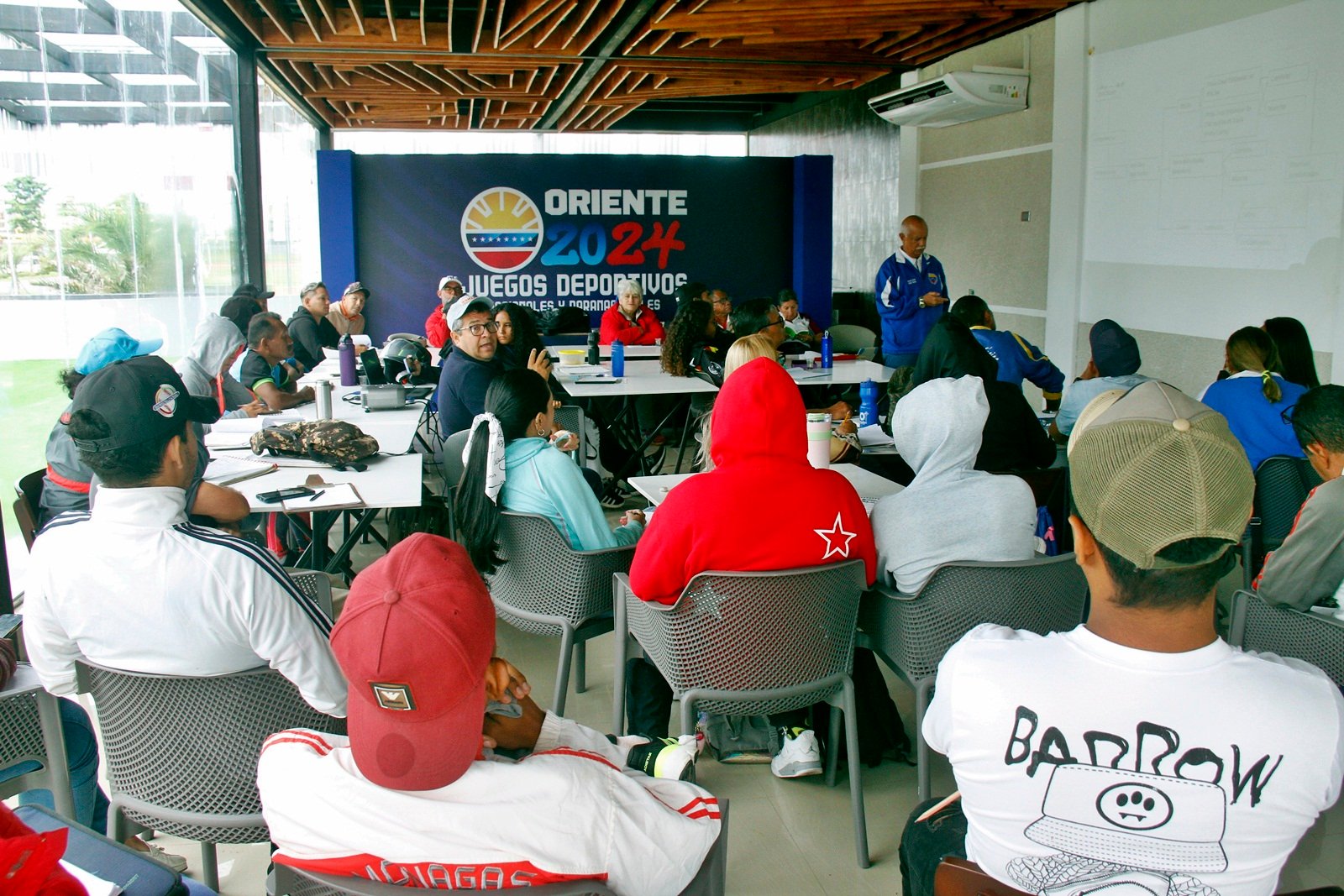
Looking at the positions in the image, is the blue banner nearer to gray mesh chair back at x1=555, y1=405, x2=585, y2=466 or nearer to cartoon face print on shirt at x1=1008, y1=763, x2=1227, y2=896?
gray mesh chair back at x1=555, y1=405, x2=585, y2=466

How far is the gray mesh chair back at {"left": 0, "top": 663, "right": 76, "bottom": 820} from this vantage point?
2105 millimetres

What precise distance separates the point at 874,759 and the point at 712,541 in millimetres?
1065

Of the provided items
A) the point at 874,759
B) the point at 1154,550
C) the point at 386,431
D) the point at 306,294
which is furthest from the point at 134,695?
the point at 306,294

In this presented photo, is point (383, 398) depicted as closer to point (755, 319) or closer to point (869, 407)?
point (869, 407)

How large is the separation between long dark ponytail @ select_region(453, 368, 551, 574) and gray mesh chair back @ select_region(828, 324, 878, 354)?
18.1 ft

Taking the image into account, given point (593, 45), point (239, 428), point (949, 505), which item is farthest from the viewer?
point (593, 45)

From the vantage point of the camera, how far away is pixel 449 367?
4883 millimetres

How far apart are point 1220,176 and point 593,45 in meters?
5.34

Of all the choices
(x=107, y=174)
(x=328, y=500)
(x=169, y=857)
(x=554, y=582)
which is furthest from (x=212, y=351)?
(x=169, y=857)

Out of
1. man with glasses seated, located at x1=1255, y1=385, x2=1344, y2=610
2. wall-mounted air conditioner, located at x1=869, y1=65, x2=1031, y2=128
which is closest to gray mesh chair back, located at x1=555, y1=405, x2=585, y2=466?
man with glasses seated, located at x1=1255, y1=385, x2=1344, y2=610

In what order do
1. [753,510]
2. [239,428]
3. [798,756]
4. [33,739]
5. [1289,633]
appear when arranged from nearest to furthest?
[33,739] < [1289,633] < [753,510] < [798,756] < [239,428]

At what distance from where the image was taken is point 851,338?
8.62 meters

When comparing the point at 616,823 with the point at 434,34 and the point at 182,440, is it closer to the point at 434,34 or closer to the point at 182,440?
the point at 182,440

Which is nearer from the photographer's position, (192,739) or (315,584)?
(192,739)
